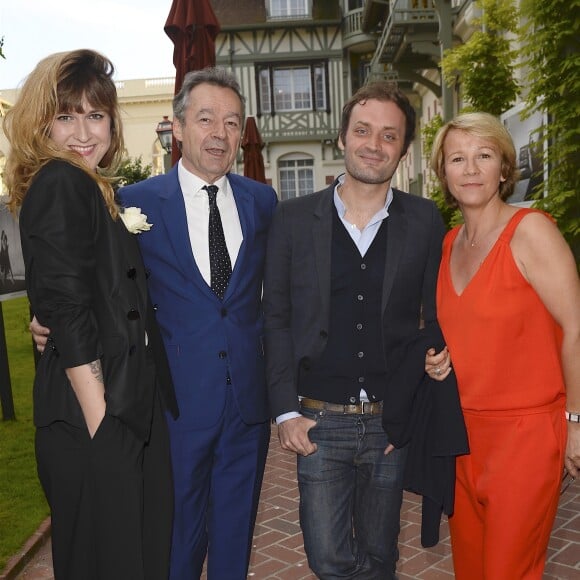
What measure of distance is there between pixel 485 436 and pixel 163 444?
50.6 inches

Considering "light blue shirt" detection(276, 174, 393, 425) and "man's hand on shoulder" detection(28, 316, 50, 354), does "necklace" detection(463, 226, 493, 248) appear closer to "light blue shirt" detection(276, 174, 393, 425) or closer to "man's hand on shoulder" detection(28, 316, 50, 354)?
"light blue shirt" detection(276, 174, 393, 425)

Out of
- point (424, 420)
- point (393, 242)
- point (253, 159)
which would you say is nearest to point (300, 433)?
point (424, 420)

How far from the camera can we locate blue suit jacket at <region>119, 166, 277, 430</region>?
3004mm

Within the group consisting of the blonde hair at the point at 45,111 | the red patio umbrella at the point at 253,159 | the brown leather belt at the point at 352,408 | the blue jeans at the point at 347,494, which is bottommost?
the blue jeans at the point at 347,494

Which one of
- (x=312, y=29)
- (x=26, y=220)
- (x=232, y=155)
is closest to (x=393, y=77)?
(x=312, y=29)

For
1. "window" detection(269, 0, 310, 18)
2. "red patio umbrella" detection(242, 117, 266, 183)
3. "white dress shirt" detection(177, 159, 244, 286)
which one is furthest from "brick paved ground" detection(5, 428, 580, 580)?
"window" detection(269, 0, 310, 18)

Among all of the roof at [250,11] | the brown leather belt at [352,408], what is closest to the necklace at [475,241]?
the brown leather belt at [352,408]

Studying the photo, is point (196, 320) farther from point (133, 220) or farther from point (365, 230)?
point (365, 230)

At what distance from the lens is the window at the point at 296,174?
30.3 m

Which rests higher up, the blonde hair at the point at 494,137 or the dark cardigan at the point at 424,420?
the blonde hair at the point at 494,137

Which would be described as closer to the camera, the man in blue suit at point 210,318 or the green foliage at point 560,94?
the man in blue suit at point 210,318

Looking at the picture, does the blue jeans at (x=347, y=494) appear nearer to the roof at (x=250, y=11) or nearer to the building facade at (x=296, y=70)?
the building facade at (x=296, y=70)

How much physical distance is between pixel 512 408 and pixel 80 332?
1677 mm

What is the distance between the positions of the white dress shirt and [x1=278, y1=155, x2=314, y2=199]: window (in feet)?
89.7
